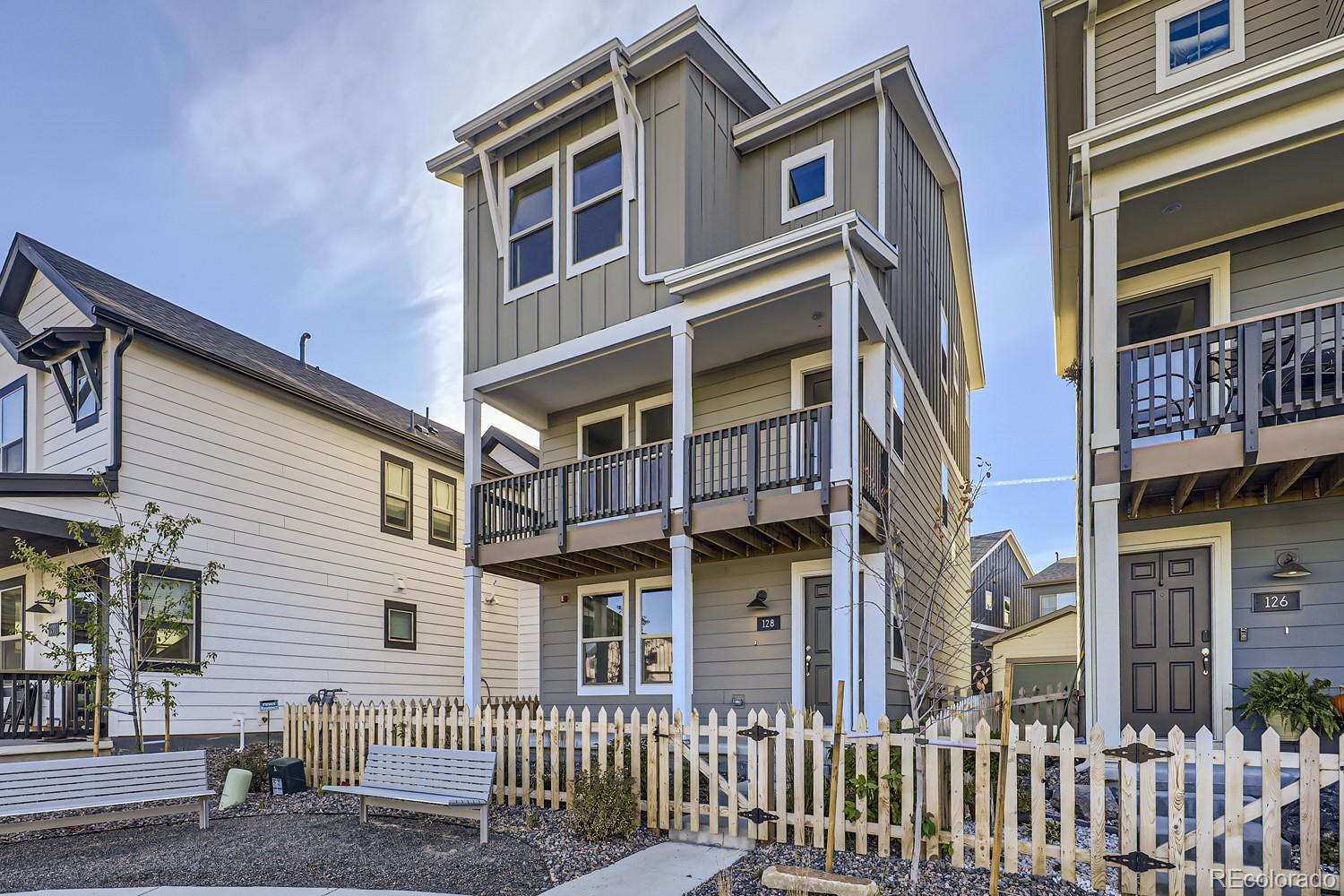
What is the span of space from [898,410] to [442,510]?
379 inches

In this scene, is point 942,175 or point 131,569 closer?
point 131,569

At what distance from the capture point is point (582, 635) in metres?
12.4

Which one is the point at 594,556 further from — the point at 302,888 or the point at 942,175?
the point at 942,175

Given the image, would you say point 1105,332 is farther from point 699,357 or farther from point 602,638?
point 602,638

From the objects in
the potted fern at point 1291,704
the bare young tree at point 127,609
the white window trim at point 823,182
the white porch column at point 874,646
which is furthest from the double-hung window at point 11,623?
the potted fern at point 1291,704

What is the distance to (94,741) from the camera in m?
9.23

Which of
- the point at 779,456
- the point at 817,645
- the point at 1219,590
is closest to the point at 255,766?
the point at 817,645

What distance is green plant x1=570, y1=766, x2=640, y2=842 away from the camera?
696 cm

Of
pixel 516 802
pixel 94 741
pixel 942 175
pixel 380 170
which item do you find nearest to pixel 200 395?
pixel 94 741

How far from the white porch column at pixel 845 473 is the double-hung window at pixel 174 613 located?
7601 mm

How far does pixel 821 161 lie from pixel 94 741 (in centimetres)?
1127

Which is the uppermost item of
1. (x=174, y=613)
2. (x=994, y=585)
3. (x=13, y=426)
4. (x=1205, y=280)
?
(x=1205, y=280)

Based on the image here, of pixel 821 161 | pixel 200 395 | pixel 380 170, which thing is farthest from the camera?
pixel 380 170

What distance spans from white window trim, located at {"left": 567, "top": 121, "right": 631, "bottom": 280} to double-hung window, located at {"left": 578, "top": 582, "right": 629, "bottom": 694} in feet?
15.2
